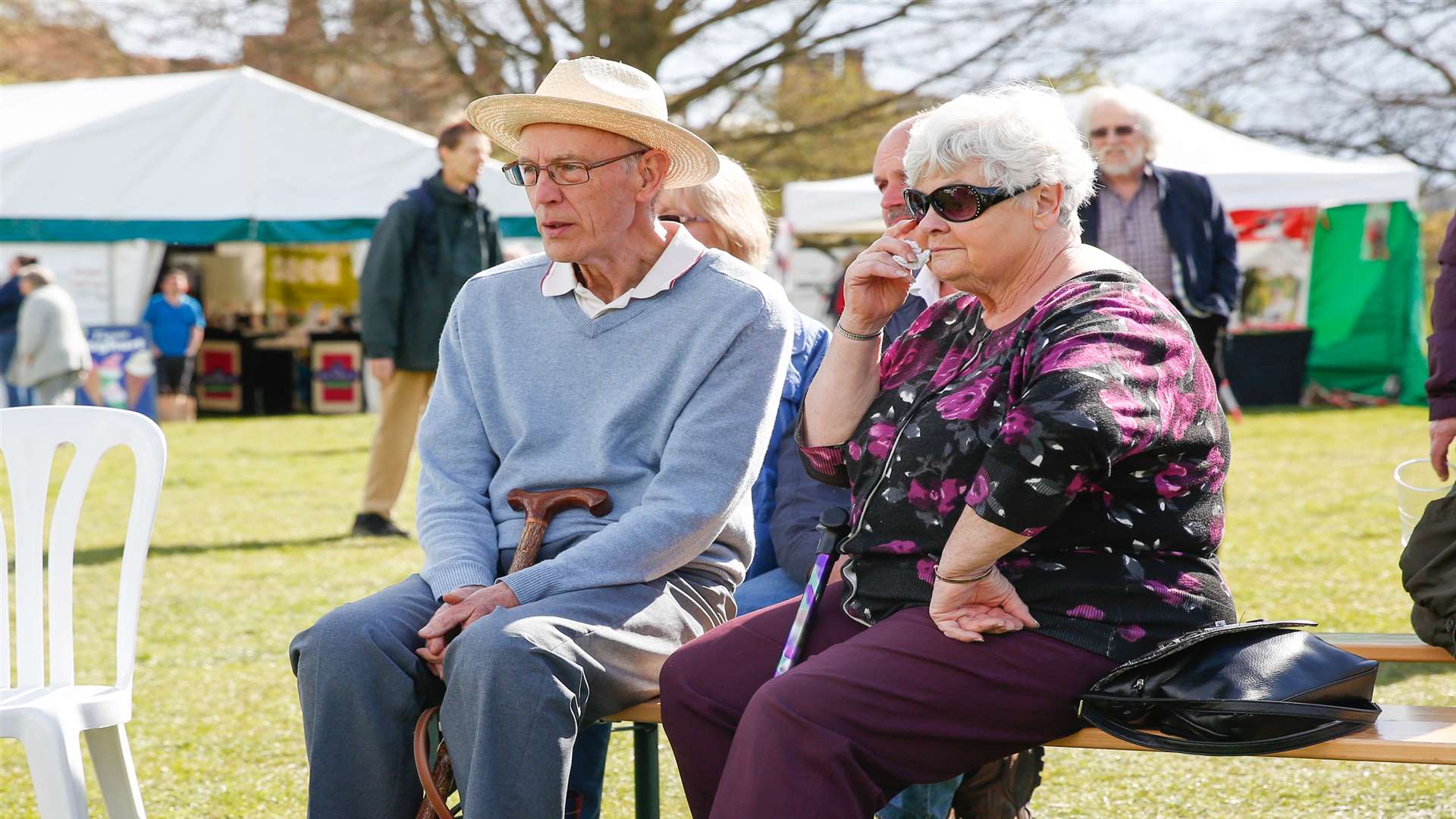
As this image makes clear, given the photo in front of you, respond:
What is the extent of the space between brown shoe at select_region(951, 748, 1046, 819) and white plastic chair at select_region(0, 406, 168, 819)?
61.2 inches

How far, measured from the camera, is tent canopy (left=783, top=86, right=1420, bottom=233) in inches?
505

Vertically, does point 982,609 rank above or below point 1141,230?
below

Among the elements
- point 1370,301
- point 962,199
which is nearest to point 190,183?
point 1370,301

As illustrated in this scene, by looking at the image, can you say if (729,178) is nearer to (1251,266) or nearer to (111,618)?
(111,618)

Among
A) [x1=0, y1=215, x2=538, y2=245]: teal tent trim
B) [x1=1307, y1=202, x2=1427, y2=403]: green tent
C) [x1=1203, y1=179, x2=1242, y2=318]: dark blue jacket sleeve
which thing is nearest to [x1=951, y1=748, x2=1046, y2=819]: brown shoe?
[x1=1203, y1=179, x2=1242, y2=318]: dark blue jacket sleeve

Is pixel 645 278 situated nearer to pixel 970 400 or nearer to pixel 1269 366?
pixel 970 400

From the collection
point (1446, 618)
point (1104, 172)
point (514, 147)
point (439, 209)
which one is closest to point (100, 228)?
point (439, 209)

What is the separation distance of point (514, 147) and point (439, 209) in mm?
4253

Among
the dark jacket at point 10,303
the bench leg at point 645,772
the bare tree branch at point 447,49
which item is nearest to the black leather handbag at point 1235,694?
the bench leg at point 645,772

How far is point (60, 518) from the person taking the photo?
2863 mm

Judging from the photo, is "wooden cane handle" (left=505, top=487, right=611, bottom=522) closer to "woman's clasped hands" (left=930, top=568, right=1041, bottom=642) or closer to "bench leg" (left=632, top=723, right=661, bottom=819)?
"bench leg" (left=632, top=723, right=661, bottom=819)

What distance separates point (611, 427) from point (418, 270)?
4.63 m

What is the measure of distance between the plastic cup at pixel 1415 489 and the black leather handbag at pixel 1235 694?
92 cm

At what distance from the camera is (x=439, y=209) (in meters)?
7.10
